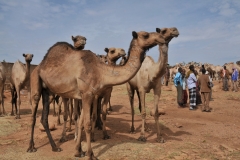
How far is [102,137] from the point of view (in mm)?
7711

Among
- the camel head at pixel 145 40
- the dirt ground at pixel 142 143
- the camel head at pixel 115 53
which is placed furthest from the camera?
the camel head at pixel 115 53

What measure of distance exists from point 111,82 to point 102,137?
2.74 meters

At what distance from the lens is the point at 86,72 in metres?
5.75

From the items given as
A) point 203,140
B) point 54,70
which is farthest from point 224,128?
point 54,70

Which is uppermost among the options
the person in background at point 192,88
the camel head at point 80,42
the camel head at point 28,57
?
the camel head at point 28,57

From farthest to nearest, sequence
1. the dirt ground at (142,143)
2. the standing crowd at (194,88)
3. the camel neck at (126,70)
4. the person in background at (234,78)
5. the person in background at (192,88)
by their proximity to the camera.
A: the person in background at (234,78)
the person in background at (192,88)
the standing crowd at (194,88)
the dirt ground at (142,143)
the camel neck at (126,70)

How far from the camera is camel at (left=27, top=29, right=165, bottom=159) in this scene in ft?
18.4

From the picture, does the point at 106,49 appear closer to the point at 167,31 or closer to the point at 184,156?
the point at 167,31

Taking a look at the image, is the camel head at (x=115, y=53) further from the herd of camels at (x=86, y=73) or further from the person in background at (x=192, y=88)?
the person in background at (x=192, y=88)

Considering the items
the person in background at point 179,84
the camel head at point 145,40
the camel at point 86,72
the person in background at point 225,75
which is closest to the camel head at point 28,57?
the camel at point 86,72

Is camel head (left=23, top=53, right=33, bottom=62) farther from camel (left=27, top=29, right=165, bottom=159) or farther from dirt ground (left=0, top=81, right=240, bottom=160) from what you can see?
camel (left=27, top=29, right=165, bottom=159)

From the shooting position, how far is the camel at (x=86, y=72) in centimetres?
561

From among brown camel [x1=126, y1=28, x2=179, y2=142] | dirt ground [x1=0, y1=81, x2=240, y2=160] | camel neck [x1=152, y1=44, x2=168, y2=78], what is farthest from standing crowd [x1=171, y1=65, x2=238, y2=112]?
camel neck [x1=152, y1=44, x2=168, y2=78]

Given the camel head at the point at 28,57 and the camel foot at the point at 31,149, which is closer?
the camel foot at the point at 31,149
